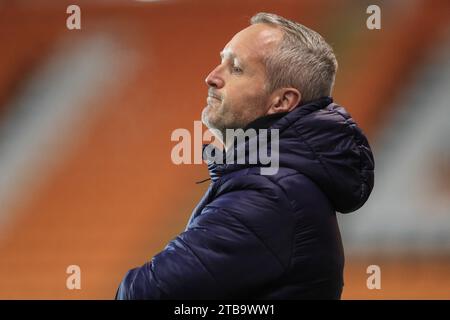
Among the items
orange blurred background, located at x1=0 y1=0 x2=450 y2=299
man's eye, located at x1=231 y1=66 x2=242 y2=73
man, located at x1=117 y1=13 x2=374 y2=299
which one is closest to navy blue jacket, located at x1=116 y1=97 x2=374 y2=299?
man, located at x1=117 y1=13 x2=374 y2=299

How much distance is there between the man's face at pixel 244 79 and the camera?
917mm

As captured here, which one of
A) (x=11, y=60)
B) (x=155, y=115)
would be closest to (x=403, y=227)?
(x=155, y=115)

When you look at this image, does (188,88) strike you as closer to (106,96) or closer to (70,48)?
(106,96)

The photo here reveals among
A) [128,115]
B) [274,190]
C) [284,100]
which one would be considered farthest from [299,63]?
[128,115]

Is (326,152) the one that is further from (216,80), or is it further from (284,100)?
(216,80)

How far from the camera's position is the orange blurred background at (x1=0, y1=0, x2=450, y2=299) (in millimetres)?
2688

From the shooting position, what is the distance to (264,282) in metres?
0.79

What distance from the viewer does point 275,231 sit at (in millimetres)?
790

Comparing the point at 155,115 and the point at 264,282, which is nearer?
the point at 264,282

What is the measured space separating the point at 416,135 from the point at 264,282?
2.11m

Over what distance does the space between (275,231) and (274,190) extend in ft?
0.20

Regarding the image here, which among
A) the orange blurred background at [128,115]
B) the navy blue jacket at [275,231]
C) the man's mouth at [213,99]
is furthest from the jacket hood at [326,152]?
the orange blurred background at [128,115]

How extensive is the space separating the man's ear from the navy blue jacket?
1.4 inches

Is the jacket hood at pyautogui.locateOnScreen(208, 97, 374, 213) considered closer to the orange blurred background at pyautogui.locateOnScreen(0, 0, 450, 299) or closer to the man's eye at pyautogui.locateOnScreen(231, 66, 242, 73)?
the man's eye at pyautogui.locateOnScreen(231, 66, 242, 73)
